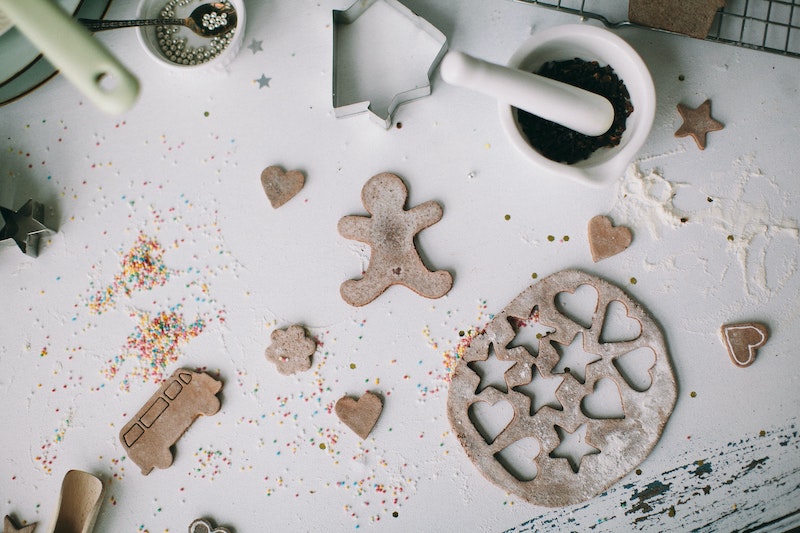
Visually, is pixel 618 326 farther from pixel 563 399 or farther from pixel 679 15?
pixel 679 15

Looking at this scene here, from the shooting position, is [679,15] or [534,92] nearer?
[534,92]

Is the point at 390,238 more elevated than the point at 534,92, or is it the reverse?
the point at 534,92

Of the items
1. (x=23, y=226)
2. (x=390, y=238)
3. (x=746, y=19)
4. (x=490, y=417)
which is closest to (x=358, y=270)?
(x=390, y=238)

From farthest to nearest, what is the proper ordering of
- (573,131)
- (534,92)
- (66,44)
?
(573,131) < (534,92) < (66,44)

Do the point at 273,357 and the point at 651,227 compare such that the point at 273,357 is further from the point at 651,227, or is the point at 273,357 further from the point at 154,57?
the point at 651,227

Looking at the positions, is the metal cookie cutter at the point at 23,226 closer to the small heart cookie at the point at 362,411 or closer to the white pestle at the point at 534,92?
the small heart cookie at the point at 362,411

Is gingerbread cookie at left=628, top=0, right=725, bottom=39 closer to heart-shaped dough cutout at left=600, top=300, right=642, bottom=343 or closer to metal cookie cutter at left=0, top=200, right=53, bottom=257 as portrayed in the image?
heart-shaped dough cutout at left=600, top=300, right=642, bottom=343

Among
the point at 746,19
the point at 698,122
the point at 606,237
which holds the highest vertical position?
the point at 746,19

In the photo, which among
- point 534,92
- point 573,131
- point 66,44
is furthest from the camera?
point 573,131
